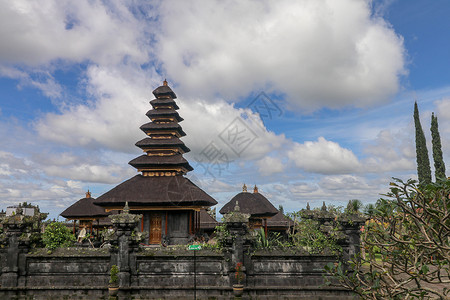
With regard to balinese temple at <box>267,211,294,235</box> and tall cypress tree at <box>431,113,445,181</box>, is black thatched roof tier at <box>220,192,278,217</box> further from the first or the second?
tall cypress tree at <box>431,113,445,181</box>

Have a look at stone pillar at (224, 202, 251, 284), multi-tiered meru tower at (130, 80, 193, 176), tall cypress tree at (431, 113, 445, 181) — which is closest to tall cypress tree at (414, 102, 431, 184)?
tall cypress tree at (431, 113, 445, 181)

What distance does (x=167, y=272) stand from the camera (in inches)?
587

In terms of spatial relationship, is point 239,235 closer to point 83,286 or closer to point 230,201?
point 83,286

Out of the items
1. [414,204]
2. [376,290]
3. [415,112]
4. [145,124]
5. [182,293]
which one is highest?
[415,112]

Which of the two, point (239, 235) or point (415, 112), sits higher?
point (415, 112)

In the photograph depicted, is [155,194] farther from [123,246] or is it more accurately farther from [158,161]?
[123,246]

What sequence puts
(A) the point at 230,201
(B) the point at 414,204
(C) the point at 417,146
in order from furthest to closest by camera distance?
(C) the point at 417,146 < (A) the point at 230,201 < (B) the point at 414,204

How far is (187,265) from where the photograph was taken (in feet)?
49.0

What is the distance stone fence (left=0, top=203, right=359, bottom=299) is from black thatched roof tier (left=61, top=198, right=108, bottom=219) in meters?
16.2

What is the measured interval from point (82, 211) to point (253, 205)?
55.6 feet

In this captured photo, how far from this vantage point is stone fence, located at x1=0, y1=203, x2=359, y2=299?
48.0 ft

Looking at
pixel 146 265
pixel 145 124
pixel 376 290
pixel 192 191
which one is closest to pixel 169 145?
pixel 145 124

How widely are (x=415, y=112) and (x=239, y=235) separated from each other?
34978 mm

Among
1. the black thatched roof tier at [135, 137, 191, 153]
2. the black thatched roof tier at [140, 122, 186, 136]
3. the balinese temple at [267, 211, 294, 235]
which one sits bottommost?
the balinese temple at [267, 211, 294, 235]
